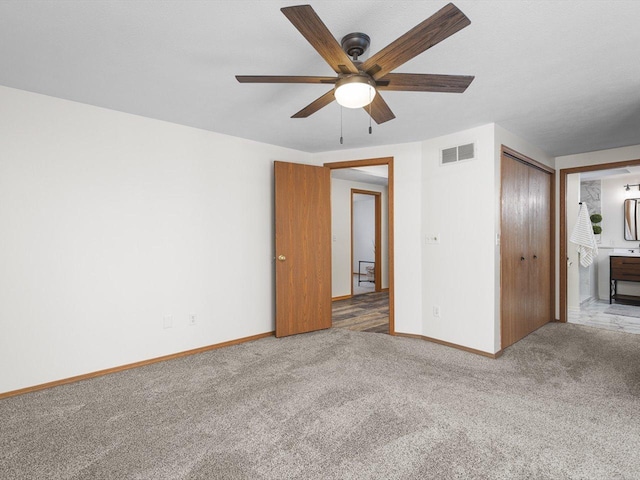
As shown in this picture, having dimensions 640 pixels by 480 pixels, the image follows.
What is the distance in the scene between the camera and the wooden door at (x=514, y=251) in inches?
135

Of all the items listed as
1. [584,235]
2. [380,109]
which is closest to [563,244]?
[584,235]

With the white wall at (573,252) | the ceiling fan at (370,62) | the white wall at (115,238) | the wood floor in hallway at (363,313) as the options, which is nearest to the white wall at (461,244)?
the wood floor in hallway at (363,313)

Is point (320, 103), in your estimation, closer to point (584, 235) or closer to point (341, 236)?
point (341, 236)

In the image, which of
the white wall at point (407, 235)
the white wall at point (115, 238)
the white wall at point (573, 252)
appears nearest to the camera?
the white wall at point (115, 238)

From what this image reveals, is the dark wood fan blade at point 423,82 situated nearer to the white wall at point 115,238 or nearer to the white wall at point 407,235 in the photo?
the white wall at point 407,235

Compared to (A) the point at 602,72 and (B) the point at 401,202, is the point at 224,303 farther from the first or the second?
(A) the point at 602,72

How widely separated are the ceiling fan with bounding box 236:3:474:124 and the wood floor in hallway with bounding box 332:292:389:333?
3.05 metres

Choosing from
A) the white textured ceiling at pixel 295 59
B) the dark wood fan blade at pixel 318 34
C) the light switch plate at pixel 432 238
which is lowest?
the light switch plate at pixel 432 238

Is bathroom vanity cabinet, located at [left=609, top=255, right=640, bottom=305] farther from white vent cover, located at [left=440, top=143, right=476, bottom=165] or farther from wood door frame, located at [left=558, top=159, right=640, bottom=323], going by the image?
white vent cover, located at [left=440, top=143, right=476, bottom=165]

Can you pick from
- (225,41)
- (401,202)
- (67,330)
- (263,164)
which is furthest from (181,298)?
(401,202)

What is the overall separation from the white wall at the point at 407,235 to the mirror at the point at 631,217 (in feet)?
15.8

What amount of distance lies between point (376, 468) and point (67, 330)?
8.67 ft

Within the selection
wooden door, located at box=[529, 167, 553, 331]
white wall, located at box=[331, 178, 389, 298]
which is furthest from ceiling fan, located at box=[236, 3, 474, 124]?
white wall, located at box=[331, 178, 389, 298]

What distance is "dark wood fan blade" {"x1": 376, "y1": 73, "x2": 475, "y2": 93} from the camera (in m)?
1.68
